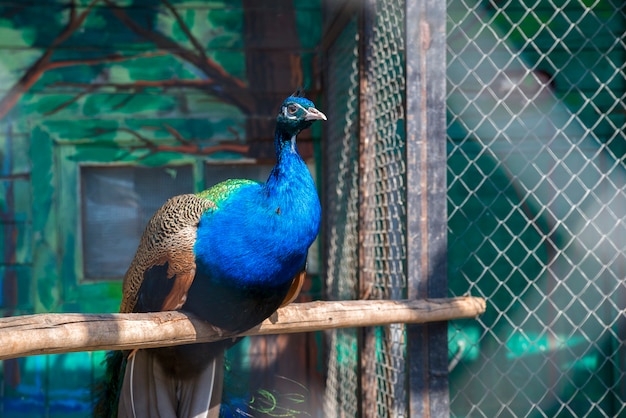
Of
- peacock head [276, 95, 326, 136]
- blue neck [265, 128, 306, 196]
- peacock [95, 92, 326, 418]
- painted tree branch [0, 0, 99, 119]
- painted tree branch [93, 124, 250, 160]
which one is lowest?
peacock [95, 92, 326, 418]

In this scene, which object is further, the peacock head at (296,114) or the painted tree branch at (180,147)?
the painted tree branch at (180,147)

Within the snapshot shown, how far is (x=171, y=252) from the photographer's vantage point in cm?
189

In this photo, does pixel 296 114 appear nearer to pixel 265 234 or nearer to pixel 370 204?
pixel 265 234

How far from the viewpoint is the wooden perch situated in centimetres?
147

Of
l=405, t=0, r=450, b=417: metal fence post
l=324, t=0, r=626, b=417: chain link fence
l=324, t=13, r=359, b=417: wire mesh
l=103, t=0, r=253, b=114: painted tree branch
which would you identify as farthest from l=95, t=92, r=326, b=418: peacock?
l=103, t=0, r=253, b=114: painted tree branch

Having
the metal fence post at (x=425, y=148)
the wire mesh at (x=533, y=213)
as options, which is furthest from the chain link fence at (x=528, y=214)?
the metal fence post at (x=425, y=148)

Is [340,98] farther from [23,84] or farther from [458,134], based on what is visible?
[23,84]

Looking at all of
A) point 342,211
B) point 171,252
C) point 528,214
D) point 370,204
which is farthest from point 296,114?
point 528,214

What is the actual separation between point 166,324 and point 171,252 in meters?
0.22

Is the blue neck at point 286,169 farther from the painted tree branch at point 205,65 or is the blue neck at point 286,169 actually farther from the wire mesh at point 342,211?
the painted tree branch at point 205,65

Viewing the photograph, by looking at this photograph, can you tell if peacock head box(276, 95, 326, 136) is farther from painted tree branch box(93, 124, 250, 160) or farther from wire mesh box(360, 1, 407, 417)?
painted tree branch box(93, 124, 250, 160)

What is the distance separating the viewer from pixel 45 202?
3.24 m

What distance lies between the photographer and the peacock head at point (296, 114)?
6.21ft

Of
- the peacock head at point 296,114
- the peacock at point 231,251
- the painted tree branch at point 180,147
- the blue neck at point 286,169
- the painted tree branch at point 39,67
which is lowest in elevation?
the peacock at point 231,251
